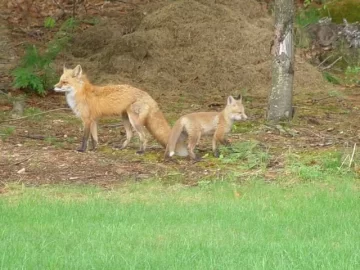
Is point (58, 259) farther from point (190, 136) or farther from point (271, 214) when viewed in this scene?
point (190, 136)

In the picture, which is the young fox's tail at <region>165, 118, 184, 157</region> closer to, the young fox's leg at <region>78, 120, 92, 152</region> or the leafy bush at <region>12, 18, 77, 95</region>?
the young fox's leg at <region>78, 120, 92, 152</region>

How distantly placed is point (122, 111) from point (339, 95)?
731 cm

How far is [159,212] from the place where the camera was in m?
10.9

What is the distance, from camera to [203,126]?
14641 mm

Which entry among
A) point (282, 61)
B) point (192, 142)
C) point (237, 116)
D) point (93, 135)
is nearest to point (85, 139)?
point (93, 135)

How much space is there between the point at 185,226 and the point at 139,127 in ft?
16.6

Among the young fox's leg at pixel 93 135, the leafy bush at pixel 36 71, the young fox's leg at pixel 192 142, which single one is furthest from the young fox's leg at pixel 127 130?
the leafy bush at pixel 36 71

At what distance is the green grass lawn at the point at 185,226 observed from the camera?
8320 millimetres

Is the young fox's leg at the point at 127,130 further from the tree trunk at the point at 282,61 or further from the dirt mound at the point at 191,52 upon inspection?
the dirt mound at the point at 191,52

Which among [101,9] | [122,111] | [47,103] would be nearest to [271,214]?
[122,111]

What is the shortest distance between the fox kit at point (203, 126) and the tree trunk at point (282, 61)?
2266mm

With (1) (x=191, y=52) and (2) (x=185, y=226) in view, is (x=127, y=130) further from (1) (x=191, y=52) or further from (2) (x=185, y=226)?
(1) (x=191, y=52)

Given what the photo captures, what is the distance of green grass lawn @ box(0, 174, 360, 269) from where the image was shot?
27.3 feet

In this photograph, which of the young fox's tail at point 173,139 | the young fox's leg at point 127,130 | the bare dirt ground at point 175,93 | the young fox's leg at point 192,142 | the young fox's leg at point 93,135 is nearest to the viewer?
the bare dirt ground at point 175,93
